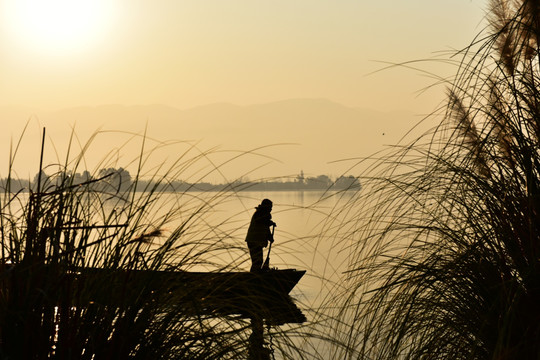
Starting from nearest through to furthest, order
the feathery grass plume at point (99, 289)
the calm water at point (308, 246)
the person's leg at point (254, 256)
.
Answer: the feathery grass plume at point (99, 289), the person's leg at point (254, 256), the calm water at point (308, 246)

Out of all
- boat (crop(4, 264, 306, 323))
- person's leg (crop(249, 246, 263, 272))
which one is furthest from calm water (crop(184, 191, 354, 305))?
boat (crop(4, 264, 306, 323))

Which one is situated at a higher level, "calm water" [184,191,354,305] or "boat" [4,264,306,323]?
"calm water" [184,191,354,305]

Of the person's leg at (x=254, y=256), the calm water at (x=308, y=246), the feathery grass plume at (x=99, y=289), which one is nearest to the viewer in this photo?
the feathery grass plume at (x=99, y=289)

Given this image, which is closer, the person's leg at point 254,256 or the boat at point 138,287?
the boat at point 138,287

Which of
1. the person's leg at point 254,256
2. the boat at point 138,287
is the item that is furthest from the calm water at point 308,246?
the boat at point 138,287

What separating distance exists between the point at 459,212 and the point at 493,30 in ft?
3.59

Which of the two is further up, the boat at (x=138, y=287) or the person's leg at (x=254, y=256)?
the person's leg at (x=254, y=256)

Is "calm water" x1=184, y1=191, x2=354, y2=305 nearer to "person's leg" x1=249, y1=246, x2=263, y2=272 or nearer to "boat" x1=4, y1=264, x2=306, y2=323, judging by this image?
"person's leg" x1=249, y1=246, x2=263, y2=272

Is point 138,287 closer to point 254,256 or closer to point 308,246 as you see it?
point 254,256

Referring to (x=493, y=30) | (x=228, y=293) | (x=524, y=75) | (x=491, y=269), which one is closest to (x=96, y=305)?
(x=228, y=293)

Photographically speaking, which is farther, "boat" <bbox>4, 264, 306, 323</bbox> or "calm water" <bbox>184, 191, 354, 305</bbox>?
"calm water" <bbox>184, 191, 354, 305</bbox>

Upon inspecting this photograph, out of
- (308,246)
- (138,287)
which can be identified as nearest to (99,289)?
(138,287)

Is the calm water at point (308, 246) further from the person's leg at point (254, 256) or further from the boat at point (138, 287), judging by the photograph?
the boat at point (138, 287)

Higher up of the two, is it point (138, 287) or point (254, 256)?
point (254, 256)
